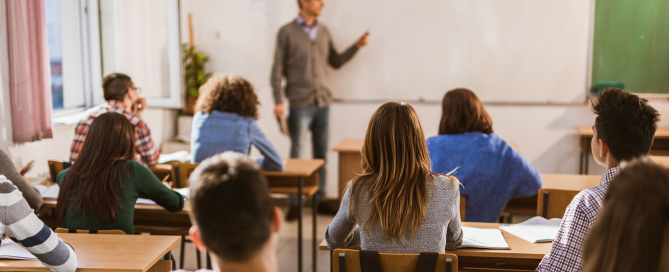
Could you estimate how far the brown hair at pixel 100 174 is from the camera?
238 cm

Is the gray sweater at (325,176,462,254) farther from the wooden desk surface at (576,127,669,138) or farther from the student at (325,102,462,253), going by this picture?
the wooden desk surface at (576,127,669,138)

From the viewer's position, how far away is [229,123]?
3533 millimetres

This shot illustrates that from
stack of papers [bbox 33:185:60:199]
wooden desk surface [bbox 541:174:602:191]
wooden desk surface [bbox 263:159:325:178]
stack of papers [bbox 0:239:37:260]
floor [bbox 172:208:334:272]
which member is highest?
wooden desk surface [bbox 541:174:602:191]

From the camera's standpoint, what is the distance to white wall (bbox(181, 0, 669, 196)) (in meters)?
5.12

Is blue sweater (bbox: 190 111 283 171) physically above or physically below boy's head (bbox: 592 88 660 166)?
below

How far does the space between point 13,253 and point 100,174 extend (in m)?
0.47

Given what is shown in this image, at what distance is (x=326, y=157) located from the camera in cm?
547

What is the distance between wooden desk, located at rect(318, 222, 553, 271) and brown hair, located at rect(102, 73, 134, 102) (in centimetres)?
192

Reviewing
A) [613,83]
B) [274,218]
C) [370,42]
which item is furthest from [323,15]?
[274,218]

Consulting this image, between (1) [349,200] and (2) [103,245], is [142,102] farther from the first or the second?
(1) [349,200]

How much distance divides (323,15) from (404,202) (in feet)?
12.2

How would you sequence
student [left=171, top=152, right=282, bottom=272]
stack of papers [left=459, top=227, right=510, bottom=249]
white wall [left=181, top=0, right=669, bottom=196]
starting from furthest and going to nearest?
white wall [left=181, top=0, right=669, bottom=196] < stack of papers [left=459, top=227, right=510, bottom=249] < student [left=171, top=152, right=282, bottom=272]

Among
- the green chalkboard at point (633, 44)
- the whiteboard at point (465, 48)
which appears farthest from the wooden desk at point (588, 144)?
the green chalkboard at point (633, 44)

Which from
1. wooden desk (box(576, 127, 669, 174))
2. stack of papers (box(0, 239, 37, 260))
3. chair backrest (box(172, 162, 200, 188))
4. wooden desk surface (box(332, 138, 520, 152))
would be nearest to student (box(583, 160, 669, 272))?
stack of papers (box(0, 239, 37, 260))
